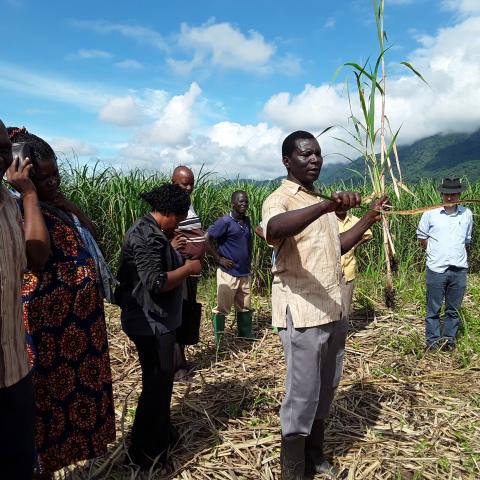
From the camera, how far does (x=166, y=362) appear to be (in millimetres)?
2416

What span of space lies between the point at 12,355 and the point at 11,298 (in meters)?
0.18

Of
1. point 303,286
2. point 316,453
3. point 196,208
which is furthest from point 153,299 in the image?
point 196,208

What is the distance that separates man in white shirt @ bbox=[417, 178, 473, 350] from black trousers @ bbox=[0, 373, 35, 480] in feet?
12.9

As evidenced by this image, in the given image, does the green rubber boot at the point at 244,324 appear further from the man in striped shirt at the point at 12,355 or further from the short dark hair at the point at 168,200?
the man in striped shirt at the point at 12,355

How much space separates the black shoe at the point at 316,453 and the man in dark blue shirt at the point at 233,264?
2126mm

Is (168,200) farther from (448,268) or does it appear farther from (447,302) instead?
(447,302)

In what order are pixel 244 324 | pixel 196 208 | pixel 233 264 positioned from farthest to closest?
pixel 196 208 → pixel 244 324 → pixel 233 264

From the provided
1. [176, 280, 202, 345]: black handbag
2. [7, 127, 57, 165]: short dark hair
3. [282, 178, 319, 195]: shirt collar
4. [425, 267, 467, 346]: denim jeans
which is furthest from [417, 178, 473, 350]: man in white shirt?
[7, 127, 57, 165]: short dark hair

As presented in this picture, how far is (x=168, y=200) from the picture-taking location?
2.41 meters

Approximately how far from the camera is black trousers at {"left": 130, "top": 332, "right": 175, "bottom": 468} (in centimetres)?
240

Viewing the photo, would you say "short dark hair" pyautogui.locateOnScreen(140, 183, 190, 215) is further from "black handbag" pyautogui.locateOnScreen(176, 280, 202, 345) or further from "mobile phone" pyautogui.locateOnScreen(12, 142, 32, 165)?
"black handbag" pyautogui.locateOnScreen(176, 280, 202, 345)

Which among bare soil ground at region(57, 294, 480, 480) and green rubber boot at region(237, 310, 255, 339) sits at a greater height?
green rubber boot at region(237, 310, 255, 339)

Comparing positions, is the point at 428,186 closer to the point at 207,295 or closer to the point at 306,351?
the point at 207,295

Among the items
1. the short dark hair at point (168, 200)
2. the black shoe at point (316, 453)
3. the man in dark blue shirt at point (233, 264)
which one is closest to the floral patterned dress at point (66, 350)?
the short dark hair at point (168, 200)
